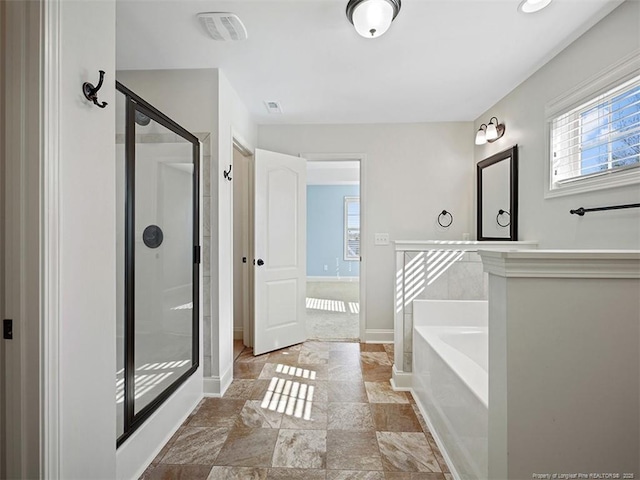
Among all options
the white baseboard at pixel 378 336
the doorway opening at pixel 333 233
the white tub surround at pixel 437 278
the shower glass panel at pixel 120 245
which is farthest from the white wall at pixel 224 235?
the doorway opening at pixel 333 233

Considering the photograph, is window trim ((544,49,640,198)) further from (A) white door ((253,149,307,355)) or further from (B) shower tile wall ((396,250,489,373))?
(A) white door ((253,149,307,355))

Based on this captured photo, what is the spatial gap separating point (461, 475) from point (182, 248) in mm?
2002

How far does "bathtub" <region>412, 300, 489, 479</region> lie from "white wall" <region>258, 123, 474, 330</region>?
1275 millimetres

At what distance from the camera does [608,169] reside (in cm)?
191

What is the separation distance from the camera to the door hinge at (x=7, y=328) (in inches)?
38.5

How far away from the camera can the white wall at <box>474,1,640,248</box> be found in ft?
5.86

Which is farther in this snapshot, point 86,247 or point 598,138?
point 598,138

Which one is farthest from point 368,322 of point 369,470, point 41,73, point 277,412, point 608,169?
point 41,73

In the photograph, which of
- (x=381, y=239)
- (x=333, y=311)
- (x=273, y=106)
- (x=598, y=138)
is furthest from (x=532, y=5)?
(x=333, y=311)

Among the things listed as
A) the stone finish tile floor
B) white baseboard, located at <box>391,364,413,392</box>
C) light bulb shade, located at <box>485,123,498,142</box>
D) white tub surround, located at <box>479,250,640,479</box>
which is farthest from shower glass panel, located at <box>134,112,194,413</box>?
light bulb shade, located at <box>485,123,498,142</box>

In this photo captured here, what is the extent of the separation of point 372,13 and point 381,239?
94.4 inches

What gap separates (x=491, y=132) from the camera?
123 inches

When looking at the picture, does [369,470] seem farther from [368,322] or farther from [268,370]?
[368,322]

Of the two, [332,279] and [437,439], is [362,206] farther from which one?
[332,279]
